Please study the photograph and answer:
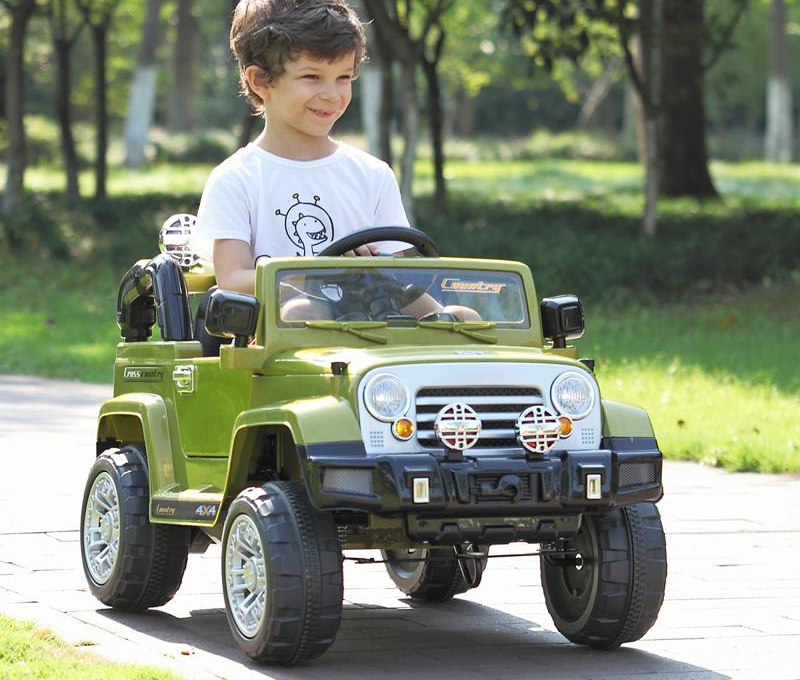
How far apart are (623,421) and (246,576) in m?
1.31

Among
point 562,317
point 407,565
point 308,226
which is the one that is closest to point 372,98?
Answer: point 407,565

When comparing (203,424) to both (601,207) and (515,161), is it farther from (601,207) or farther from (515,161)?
(515,161)

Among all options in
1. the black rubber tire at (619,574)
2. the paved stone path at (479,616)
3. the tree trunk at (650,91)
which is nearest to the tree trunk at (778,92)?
the tree trunk at (650,91)

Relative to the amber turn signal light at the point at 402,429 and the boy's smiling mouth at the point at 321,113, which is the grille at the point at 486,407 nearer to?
the amber turn signal light at the point at 402,429

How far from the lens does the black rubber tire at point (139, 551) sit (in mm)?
6410

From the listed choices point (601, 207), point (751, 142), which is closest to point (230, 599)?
point (601, 207)

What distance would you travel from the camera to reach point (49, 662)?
5.39m

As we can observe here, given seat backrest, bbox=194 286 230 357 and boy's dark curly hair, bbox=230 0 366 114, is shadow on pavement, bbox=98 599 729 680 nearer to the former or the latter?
seat backrest, bbox=194 286 230 357

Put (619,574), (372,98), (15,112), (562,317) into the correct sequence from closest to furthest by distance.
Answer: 1. (619,574)
2. (562,317)
3. (15,112)
4. (372,98)

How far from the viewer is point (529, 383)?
5.53 meters

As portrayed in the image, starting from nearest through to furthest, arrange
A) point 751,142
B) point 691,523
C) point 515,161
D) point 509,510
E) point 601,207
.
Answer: point 509,510 < point 691,523 < point 601,207 < point 515,161 < point 751,142

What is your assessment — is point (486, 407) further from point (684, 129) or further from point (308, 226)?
point (684, 129)

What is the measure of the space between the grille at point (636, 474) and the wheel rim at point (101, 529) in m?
1.97

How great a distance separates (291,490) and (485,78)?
5131cm
